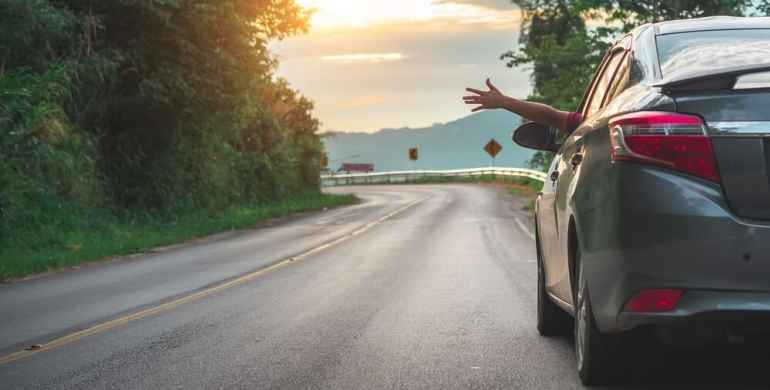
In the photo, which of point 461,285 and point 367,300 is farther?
point 461,285

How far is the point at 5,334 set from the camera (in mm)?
10406

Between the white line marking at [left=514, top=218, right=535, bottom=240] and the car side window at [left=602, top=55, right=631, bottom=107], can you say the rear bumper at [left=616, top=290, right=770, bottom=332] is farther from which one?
the white line marking at [left=514, top=218, right=535, bottom=240]

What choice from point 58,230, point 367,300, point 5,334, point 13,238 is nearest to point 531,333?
point 367,300

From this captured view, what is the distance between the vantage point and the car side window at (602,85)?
7.20 metres

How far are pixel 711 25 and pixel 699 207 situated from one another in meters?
1.80

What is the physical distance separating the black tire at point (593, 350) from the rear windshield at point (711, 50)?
1.25 metres

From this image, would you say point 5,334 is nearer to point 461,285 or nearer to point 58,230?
point 461,285

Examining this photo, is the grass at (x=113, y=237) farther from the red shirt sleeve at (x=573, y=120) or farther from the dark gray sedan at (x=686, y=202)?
the dark gray sedan at (x=686, y=202)

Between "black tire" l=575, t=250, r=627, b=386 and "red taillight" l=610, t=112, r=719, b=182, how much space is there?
1.08 m

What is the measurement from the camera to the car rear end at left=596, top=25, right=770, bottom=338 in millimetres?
5305

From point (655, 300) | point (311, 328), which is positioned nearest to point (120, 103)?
point (311, 328)

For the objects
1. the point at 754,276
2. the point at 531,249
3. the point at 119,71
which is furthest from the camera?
the point at 119,71

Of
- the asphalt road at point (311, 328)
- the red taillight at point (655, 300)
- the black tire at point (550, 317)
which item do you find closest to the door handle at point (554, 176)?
the black tire at point (550, 317)

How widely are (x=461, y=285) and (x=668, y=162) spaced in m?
8.07
